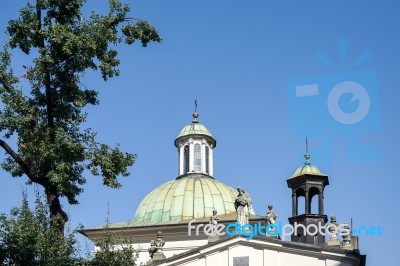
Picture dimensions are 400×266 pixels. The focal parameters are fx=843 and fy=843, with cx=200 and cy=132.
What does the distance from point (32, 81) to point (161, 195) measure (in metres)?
28.8

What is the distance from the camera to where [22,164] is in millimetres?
21922

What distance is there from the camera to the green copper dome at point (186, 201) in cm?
4853

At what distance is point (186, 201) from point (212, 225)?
282 inches

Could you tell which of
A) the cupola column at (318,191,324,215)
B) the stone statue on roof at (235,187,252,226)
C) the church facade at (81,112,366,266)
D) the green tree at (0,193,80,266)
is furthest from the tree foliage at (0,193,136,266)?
the cupola column at (318,191,324,215)

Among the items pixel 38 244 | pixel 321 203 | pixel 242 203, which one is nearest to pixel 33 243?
pixel 38 244

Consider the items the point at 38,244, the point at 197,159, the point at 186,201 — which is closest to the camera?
the point at 38,244

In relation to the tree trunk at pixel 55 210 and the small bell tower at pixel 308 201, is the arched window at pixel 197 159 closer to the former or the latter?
the small bell tower at pixel 308 201

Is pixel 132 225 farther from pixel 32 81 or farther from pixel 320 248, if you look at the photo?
pixel 32 81

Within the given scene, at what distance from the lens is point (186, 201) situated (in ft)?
162

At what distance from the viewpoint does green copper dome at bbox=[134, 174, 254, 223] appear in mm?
Answer: 48531

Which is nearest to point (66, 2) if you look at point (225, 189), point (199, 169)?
point (225, 189)

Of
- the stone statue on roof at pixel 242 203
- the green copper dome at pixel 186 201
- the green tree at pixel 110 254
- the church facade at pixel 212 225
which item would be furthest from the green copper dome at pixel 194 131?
the green tree at pixel 110 254

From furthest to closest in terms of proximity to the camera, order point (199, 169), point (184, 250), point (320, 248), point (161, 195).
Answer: point (199, 169) → point (161, 195) → point (184, 250) → point (320, 248)

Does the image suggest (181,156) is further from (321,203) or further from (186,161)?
(321,203)
